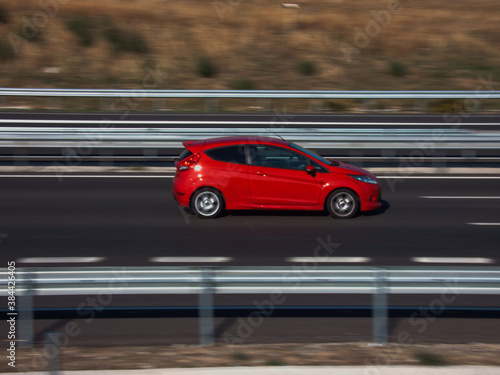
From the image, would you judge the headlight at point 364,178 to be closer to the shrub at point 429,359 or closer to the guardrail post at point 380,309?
the guardrail post at point 380,309

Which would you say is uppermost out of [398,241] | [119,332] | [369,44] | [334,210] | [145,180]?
[369,44]

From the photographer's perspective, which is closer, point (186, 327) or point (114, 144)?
point (186, 327)

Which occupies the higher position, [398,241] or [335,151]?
[335,151]

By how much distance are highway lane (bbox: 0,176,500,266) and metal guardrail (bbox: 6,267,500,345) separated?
2.61 m

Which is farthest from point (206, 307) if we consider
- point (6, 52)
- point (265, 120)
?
point (6, 52)

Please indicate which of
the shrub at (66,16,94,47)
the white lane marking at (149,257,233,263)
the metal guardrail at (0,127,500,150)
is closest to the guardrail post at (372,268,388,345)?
the white lane marking at (149,257,233,263)

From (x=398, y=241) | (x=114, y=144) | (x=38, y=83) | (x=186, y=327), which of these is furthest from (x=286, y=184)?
(x=38, y=83)

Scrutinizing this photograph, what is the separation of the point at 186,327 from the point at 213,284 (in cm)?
80

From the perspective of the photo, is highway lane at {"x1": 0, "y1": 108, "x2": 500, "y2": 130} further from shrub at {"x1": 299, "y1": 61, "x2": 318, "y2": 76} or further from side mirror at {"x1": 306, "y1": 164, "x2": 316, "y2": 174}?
side mirror at {"x1": 306, "y1": 164, "x2": 316, "y2": 174}

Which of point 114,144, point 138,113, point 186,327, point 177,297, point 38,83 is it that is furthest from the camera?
point 38,83

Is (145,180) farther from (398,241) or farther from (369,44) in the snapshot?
(369,44)

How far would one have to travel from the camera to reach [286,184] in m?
11.3

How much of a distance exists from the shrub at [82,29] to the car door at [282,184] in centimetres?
2359

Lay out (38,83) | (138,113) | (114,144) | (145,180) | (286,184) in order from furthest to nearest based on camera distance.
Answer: (38,83)
(138,113)
(114,144)
(145,180)
(286,184)
